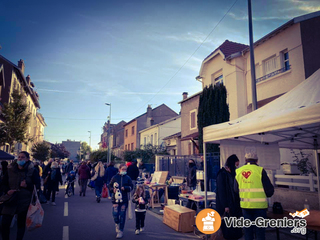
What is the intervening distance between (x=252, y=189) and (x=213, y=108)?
11.5m

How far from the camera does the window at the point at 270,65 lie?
14.1 meters

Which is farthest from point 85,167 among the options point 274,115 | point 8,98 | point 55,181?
point 8,98

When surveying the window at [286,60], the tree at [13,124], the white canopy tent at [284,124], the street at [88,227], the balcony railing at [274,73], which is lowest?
the street at [88,227]

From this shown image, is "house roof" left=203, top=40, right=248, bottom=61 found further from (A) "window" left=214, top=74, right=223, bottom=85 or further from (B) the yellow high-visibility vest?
(B) the yellow high-visibility vest

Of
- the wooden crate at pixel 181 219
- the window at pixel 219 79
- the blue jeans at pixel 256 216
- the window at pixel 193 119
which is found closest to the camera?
the blue jeans at pixel 256 216

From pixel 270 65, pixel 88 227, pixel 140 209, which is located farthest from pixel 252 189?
pixel 270 65

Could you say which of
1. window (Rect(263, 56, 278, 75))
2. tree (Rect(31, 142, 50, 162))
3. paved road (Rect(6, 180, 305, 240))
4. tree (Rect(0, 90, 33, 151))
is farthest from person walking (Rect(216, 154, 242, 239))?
tree (Rect(31, 142, 50, 162))

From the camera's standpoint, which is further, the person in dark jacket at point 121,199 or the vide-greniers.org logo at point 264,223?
the person in dark jacket at point 121,199

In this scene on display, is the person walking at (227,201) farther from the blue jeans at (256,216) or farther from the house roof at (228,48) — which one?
the house roof at (228,48)

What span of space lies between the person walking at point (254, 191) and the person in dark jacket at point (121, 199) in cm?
314

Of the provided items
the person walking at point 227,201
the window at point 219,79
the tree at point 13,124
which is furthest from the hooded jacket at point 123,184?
the tree at point 13,124

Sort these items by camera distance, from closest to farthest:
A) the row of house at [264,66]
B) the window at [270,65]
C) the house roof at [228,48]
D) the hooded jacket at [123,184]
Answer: the hooded jacket at [123,184] < the row of house at [264,66] < the window at [270,65] < the house roof at [228,48]

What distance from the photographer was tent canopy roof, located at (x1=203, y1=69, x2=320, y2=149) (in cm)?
457

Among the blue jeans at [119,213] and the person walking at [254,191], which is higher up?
the person walking at [254,191]
